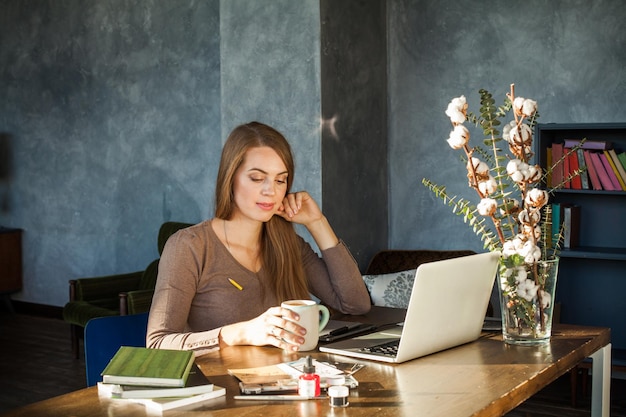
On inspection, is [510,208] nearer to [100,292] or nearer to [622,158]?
[622,158]

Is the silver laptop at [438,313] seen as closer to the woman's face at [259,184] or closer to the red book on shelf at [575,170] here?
the woman's face at [259,184]

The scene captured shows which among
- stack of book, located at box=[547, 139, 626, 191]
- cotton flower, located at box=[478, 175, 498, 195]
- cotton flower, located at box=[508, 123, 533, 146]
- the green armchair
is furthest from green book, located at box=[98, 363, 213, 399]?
the green armchair

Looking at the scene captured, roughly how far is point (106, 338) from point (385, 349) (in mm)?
777

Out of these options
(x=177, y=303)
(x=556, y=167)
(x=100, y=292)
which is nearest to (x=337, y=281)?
(x=177, y=303)

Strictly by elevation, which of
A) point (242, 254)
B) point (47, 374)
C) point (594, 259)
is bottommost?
point (47, 374)

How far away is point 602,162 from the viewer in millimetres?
4688

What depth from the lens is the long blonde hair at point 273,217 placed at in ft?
8.63

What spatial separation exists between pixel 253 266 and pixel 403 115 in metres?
3.02

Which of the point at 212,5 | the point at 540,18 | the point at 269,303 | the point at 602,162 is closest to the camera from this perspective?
the point at 269,303

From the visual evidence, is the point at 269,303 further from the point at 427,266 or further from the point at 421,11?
the point at 421,11

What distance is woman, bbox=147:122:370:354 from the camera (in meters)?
2.48

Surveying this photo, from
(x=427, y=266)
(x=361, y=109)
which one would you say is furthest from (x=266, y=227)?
(x=361, y=109)

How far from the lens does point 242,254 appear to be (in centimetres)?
267

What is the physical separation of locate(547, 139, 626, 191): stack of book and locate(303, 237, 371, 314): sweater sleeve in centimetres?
220
